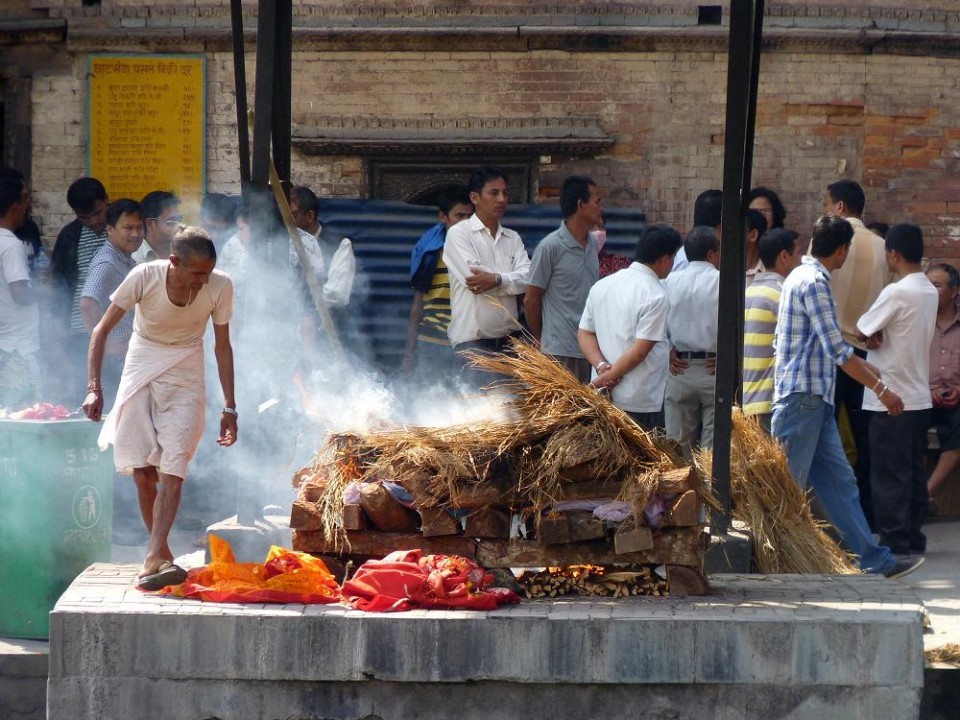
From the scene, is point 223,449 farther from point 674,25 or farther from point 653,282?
point 674,25

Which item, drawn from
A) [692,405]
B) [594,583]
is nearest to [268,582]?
[594,583]

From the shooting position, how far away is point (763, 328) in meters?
8.39

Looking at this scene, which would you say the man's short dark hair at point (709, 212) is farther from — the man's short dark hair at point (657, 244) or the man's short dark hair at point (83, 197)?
the man's short dark hair at point (83, 197)

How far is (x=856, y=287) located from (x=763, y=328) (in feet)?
4.70

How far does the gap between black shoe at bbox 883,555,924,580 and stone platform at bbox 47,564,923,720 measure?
262 cm

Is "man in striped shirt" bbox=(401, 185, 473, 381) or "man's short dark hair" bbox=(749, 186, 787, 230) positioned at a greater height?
"man's short dark hair" bbox=(749, 186, 787, 230)

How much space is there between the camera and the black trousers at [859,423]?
30.6 ft

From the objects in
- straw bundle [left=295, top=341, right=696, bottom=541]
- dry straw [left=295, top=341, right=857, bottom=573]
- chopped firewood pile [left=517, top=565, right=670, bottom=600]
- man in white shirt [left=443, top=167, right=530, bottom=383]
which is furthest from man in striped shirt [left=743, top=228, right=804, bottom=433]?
chopped firewood pile [left=517, top=565, right=670, bottom=600]

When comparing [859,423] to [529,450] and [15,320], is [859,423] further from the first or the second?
[15,320]

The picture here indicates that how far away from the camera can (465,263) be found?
8.60 m

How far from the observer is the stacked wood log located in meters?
5.83

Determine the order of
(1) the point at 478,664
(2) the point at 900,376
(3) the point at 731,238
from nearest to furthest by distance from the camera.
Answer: (1) the point at 478,664
(3) the point at 731,238
(2) the point at 900,376

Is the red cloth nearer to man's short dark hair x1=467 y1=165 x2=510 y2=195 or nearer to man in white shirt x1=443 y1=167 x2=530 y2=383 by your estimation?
man in white shirt x1=443 y1=167 x2=530 y2=383

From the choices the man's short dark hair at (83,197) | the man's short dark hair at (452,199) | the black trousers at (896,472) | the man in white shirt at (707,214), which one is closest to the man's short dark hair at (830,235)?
the man in white shirt at (707,214)
